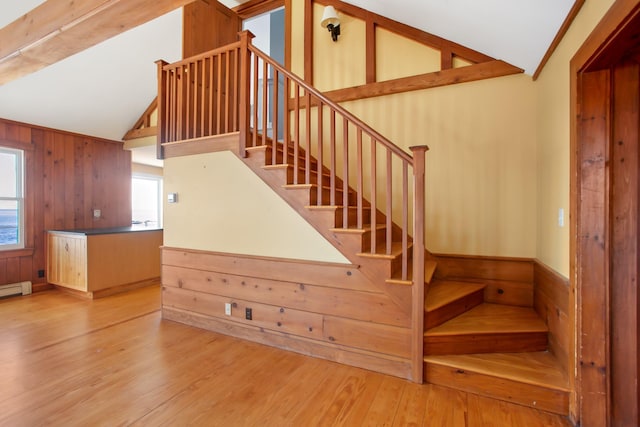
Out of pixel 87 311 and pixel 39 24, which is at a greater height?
pixel 39 24

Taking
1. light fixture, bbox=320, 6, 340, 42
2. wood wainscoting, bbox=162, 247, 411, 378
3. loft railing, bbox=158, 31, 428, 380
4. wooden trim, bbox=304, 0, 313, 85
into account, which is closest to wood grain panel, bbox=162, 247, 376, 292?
wood wainscoting, bbox=162, 247, 411, 378

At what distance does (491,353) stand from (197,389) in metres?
2.07

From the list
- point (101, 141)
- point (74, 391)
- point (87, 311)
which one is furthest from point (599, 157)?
point (101, 141)

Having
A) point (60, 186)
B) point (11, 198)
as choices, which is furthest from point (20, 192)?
point (60, 186)

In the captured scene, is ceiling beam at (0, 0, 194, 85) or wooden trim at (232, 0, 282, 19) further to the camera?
wooden trim at (232, 0, 282, 19)

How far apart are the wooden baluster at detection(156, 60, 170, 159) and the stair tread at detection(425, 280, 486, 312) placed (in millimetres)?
3030

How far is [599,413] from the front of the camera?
5.25ft

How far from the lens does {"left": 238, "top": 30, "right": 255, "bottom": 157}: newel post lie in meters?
2.71

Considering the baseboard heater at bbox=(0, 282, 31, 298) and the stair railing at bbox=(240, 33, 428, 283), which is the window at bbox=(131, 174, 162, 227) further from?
the stair railing at bbox=(240, 33, 428, 283)

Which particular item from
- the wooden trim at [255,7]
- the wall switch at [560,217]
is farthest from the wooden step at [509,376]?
the wooden trim at [255,7]

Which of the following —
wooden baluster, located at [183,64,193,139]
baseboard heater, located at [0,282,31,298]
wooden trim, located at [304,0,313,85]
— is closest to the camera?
wooden baluster, located at [183,64,193,139]

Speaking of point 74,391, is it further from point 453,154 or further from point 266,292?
point 453,154

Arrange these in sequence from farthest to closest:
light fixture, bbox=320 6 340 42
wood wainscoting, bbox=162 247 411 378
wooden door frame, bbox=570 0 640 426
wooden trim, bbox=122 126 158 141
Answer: wooden trim, bbox=122 126 158 141, light fixture, bbox=320 6 340 42, wood wainscoting, bbox=162 247 411 378, wooden door frame, bbox=570 0 640 426

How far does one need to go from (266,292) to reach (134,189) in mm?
5471
